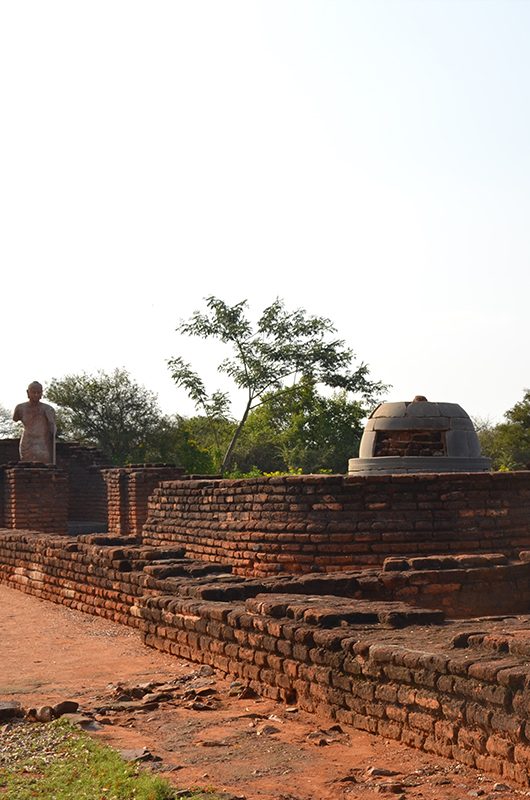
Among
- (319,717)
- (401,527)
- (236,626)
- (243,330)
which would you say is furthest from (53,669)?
(243,330)

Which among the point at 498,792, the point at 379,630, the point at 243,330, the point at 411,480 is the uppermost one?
the point at 243,330

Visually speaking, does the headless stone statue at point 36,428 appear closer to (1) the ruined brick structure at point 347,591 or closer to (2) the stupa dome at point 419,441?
(1) the ruined brick structure at point 347,591

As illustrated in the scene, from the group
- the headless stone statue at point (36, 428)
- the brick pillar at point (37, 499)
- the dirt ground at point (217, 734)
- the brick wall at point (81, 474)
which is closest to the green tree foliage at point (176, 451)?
the brick wall at point (81, 474)

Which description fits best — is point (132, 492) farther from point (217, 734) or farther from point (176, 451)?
point (217, 734)

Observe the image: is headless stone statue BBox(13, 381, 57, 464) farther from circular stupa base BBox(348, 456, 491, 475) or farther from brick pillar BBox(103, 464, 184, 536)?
circular stupa base BBox(348, 456, 491, 475)

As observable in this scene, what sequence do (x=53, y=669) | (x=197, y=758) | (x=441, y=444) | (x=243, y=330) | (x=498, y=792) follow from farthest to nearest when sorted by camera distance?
Result: (x=243, y=330) → (x=441, y=444) → (x=53, y=669) → (x=197, y=758) → (x=498, y=792)

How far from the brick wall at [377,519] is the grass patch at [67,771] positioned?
4485 mm

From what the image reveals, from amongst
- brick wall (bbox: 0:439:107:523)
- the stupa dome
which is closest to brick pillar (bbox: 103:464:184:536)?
brick wall (bbox: 0:439:107:523)

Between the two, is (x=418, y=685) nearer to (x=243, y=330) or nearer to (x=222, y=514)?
(x=222, y=514)

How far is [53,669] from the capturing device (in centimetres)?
652

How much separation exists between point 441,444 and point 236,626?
5.34 m

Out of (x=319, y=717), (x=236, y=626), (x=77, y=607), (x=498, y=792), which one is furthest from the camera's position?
(x=77, y=607)

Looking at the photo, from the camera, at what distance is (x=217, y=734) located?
15.5ft

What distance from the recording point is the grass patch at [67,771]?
3.68m
